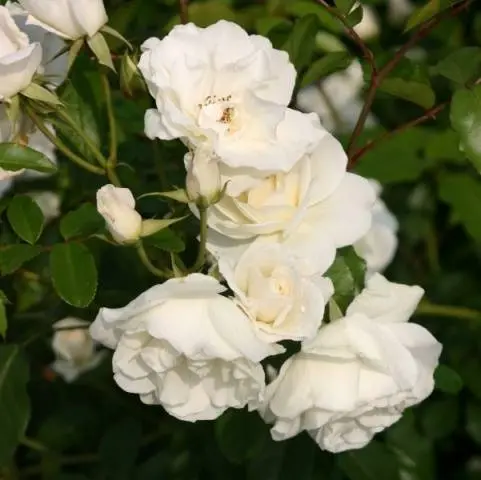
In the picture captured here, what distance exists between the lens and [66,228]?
0.99 meters

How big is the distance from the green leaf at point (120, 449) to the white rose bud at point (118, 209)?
0.56 metres

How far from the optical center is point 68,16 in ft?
2.76

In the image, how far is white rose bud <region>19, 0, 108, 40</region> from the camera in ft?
2.72

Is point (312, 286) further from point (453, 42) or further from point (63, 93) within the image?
point (453, 42)

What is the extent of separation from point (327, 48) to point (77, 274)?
26.2 inches

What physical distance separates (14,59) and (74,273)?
221 mm

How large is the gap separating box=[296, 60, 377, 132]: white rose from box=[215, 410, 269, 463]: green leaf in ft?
2.53

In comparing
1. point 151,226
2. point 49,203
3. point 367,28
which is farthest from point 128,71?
point 367,28

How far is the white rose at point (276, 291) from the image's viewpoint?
0.77 meters

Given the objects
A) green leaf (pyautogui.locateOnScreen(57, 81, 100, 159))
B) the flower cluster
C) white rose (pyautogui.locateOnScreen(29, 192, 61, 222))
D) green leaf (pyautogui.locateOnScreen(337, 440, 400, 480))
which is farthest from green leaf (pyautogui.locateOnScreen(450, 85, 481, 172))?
white rose (pyautogui.locateOnScreen(29, 192, 61, 222))

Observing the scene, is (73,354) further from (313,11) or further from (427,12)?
(427,12)

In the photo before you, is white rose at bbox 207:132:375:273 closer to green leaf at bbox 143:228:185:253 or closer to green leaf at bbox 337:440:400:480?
green leaf at bbox 143:228:185:253

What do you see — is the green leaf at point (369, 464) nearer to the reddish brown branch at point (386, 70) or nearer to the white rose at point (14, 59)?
the reddish brown branch at point (386, 70)

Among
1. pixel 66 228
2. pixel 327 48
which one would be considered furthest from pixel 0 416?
pixel 327 48
